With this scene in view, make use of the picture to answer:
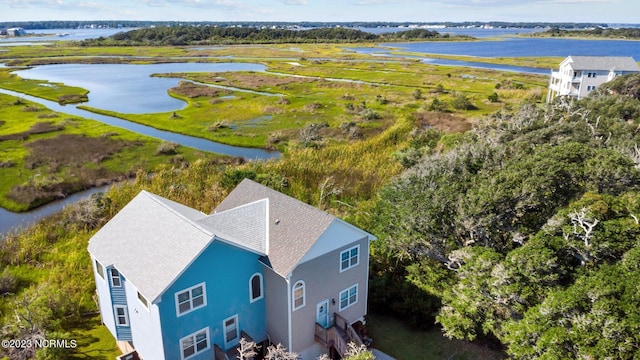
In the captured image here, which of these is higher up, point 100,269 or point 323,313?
point 100,269

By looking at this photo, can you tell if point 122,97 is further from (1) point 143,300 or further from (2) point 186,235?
(1) point 143,300

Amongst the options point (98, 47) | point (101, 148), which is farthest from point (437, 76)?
point (98, 47)

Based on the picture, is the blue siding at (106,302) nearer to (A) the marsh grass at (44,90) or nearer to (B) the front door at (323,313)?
(B) the front door at (323,313)

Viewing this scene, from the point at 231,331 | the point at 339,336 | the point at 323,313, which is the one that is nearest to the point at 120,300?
the point at 231,331

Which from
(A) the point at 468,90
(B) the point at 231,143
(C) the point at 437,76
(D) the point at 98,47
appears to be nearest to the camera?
(B) the point at 231,143

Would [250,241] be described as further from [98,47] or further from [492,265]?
Result: [98,47]

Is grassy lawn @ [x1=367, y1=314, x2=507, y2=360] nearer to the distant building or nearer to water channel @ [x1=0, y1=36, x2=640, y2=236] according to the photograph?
water channel @ [x1=0, y1=36, x2=640, y2=236]
